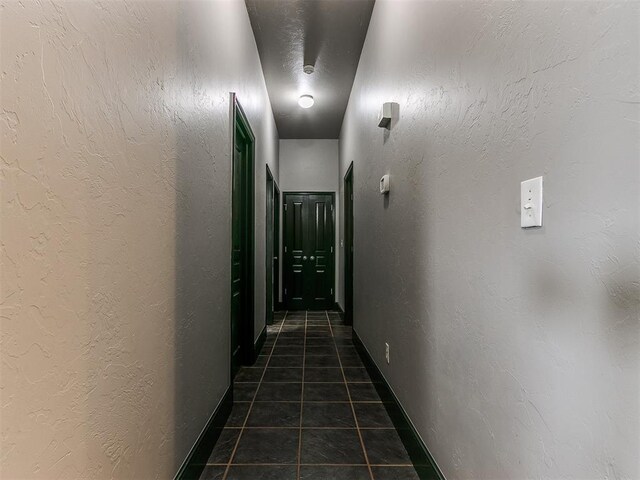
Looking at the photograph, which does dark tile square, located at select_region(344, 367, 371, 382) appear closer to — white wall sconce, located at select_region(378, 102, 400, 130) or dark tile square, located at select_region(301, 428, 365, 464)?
dark tile square, located at select_region(301, 428, 365, 464)

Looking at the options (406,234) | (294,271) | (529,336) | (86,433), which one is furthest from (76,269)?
(294,271)

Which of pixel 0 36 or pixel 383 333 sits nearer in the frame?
pixel 0 36

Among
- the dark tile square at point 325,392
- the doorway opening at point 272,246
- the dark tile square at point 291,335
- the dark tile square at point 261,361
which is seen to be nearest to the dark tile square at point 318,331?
the dark tile square at point 291,335

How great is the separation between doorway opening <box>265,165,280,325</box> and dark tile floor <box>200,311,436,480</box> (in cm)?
136

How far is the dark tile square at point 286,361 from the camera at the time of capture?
307 cm

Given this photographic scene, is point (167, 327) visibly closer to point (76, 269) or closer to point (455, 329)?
point (76, 269)

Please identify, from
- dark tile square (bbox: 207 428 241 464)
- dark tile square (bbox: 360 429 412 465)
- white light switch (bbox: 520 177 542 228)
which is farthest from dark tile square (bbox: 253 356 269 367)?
white light switch (bbox: 520 177 542 228)

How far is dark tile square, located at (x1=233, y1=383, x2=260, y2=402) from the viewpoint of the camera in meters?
2.39

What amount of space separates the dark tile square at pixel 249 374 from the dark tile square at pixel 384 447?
43.9 inches

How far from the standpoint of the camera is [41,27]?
0.67m

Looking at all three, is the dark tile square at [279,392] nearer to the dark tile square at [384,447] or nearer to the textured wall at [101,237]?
the dark tile square at [384,447]

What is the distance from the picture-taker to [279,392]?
2.48 metres

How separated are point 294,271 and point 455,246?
180 inches

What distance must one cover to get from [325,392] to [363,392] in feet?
0.94
